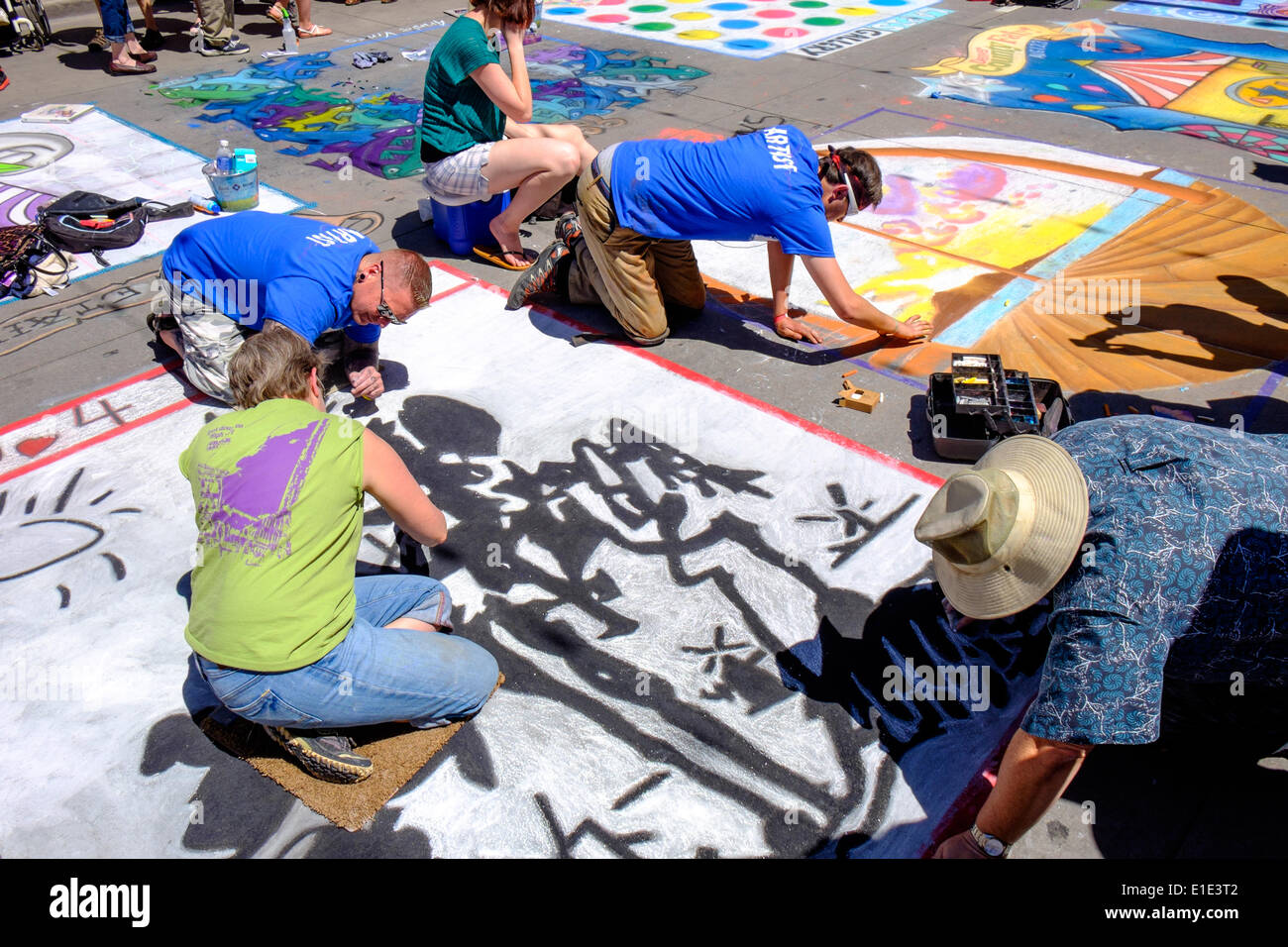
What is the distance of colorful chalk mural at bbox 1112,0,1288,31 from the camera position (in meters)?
10.4

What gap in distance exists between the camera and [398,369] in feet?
15.0

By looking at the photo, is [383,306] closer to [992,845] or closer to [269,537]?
[269,537]

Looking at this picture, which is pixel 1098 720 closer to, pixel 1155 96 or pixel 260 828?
pixel 260 828

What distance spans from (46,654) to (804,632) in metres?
2.76

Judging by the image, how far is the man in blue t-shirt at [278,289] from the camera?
3.74m

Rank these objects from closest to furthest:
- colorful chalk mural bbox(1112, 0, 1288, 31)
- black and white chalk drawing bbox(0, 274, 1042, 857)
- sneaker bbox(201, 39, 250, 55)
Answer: black and white chalk drawing bbox(0, 274, 1042, 857), sneaker bbox(201, 39, 250, 55), colorful chalk mural bbox(1112, 0, 1288, 31)

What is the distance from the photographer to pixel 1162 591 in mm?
1976

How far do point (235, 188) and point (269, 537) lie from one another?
4.64 meters

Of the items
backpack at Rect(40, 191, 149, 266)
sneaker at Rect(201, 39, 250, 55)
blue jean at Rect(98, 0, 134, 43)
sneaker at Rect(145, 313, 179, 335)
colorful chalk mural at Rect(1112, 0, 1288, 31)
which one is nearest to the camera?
sneaker at Rect(145, 313, 179, 335)

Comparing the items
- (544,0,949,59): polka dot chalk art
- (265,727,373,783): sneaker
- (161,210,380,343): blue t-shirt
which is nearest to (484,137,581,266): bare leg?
A: (161,210,380,343): blue t-shirt

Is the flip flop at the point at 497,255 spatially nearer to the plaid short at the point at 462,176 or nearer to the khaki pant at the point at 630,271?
the plaid short at the point at 462,176

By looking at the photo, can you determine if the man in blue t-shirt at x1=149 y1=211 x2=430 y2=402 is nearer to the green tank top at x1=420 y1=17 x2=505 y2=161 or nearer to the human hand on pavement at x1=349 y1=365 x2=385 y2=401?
the human hand on pavement at x1=349 y1=365 x2=385 y2=401

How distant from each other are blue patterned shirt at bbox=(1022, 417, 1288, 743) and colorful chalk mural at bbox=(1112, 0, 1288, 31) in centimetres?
1150

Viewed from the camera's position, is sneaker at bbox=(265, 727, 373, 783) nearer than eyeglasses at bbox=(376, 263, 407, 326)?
Yes
